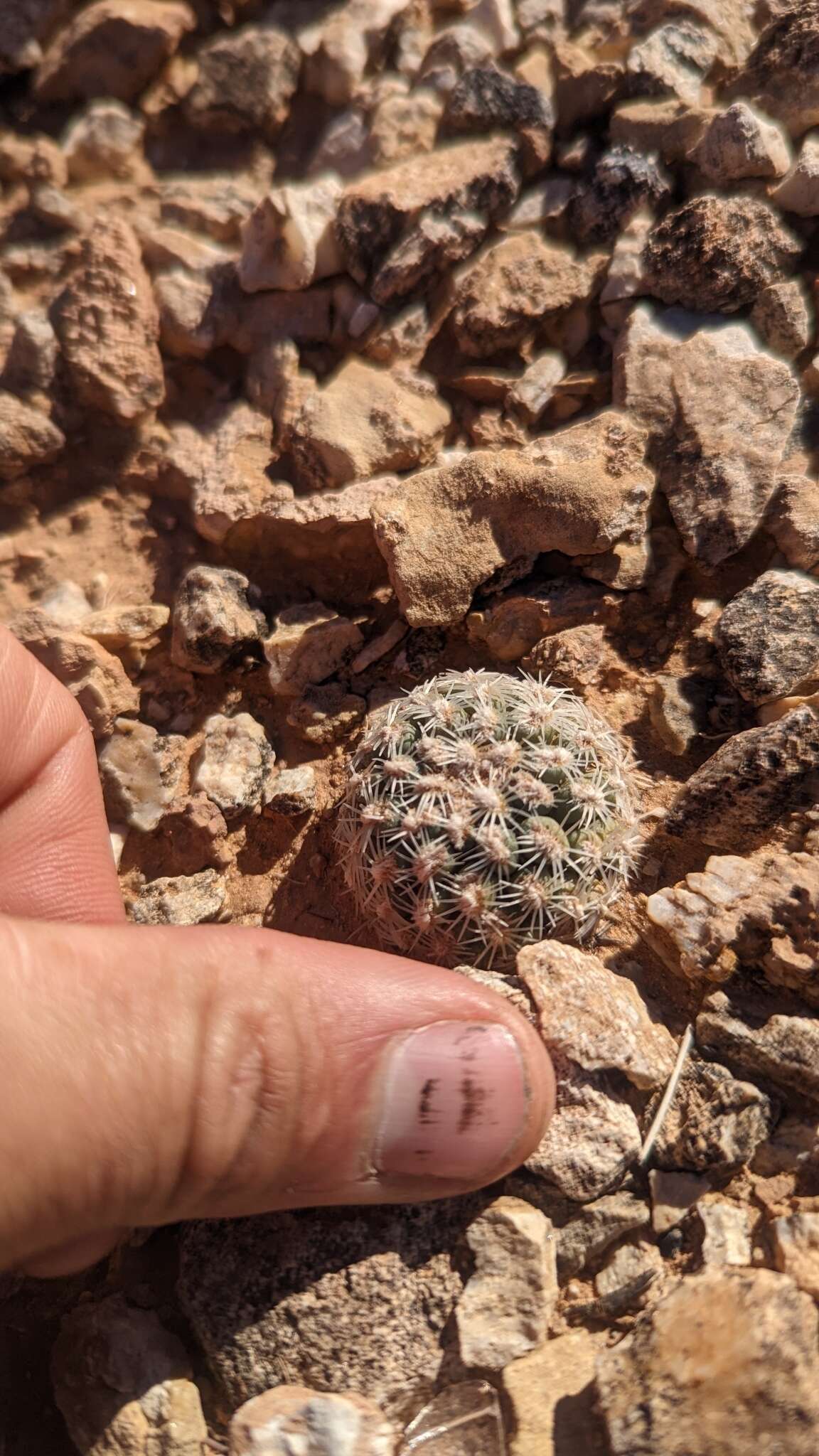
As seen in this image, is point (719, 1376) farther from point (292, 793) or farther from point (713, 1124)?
point (292, 793)

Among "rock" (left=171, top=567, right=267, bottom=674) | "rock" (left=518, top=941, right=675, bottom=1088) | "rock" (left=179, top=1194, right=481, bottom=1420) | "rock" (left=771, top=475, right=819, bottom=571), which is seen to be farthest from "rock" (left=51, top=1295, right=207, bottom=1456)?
"rock" (left=771, top=475, right=819, bottom=571)

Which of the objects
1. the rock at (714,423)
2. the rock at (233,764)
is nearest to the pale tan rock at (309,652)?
the rock at (233,764)

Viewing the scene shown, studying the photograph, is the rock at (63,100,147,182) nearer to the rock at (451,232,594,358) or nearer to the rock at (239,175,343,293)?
the rock at (239,175,343,293)

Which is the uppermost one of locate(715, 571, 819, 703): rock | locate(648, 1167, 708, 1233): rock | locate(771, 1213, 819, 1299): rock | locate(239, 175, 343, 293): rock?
locate(239, 175, 343, 293): rock

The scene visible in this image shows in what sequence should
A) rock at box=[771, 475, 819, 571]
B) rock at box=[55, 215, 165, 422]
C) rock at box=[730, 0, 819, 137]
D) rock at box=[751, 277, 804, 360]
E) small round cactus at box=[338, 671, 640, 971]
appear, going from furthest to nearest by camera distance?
rock at box=[55, 215, 165, 422] < rock at box=[730, 0, 819, 137] < rock at box=[751, 277, 804, 360] < rock at box=[771, 475, 819, 571] < small round cactus at box=[338, 671, 640, 971]

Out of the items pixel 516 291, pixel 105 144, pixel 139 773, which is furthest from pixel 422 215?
pixel 139 773

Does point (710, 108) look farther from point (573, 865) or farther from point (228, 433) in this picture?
point (573, 865)

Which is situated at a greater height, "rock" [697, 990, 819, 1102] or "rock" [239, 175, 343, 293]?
"rock" [239, 175, 343, 293]

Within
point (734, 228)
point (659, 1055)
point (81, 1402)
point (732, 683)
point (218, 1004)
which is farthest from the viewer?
point (734, 228)

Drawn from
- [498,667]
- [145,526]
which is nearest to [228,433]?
[145,526]
